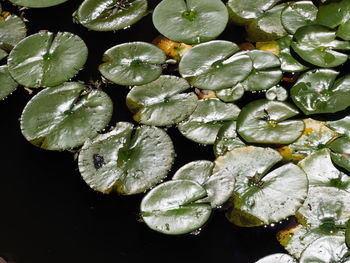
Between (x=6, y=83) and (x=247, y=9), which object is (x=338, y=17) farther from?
(x=6, y=83)

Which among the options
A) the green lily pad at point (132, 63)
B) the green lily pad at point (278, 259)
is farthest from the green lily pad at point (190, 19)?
the green lily pad at point (278, 259)

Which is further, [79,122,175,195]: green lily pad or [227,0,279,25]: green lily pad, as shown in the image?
[227,0,279,25]: green lily pad

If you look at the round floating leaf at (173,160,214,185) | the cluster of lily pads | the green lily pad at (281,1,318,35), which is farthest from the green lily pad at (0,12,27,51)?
the green lily pad at (281,1,318,35)

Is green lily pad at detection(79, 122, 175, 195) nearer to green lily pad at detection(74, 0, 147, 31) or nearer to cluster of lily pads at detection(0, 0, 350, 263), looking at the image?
cluster of lily pads at detection(0, 0, 350, 263)

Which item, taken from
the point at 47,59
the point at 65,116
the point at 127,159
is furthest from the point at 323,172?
the point at 47,59

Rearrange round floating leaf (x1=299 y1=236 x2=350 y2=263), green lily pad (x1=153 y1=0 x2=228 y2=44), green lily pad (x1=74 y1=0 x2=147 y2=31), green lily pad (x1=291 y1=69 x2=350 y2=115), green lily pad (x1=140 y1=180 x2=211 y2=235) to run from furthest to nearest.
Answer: green lily pad (x1=74 y1=0 x2=147 y2=31) → green lily pad (x1=153 y1=0 x2=228 y2=44) → green lily pad (x1=291 y1=69 x2=350 y2=115) → green lily pad (x1=140 y1=180 x2=211 y2=235) → round floating leaf (x1=299 y1=236 x2=350 y2=263)

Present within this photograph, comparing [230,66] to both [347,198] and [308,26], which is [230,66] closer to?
[308,26]
